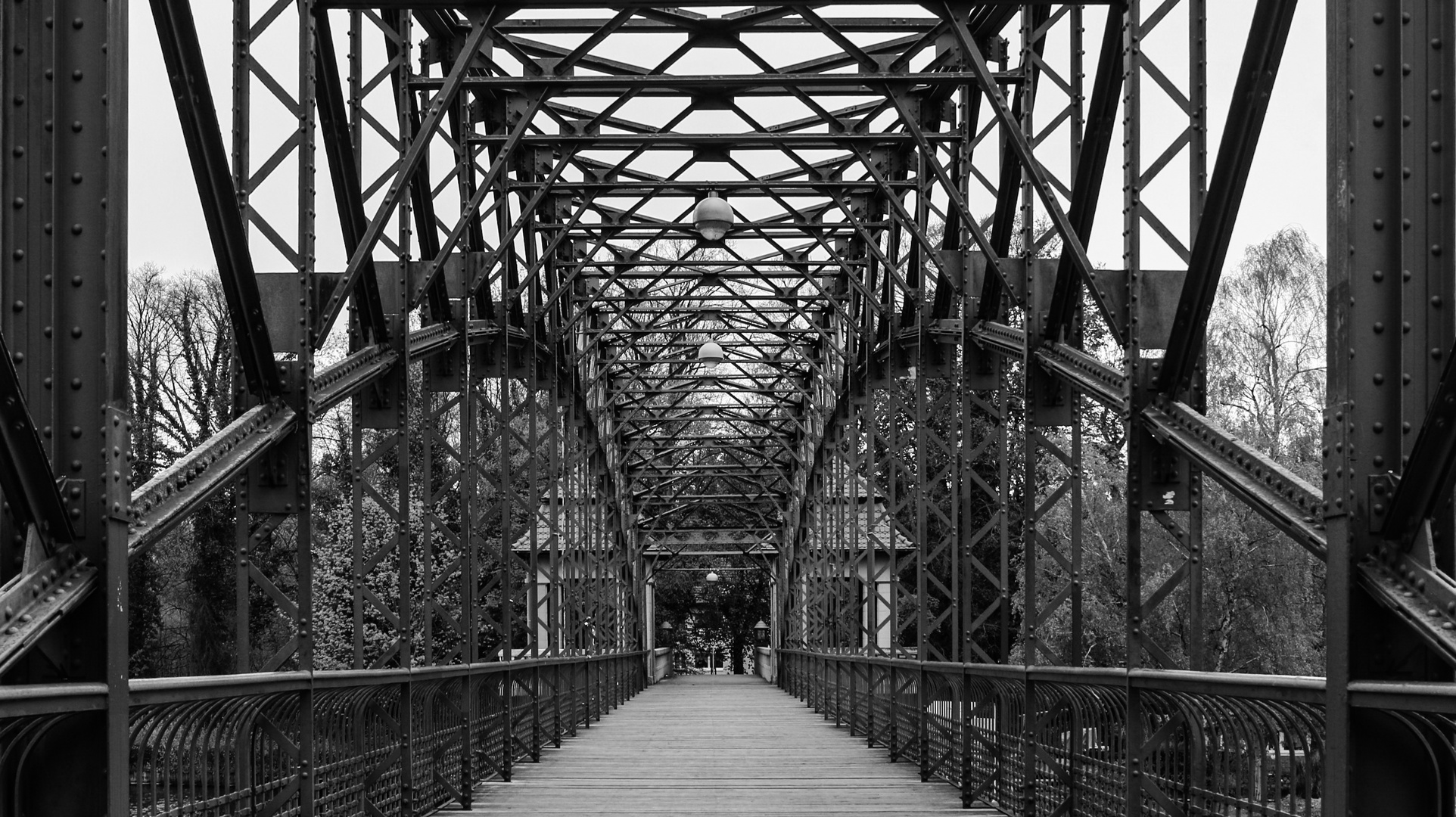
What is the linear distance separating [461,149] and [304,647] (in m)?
7.29

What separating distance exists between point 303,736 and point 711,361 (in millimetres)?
15023

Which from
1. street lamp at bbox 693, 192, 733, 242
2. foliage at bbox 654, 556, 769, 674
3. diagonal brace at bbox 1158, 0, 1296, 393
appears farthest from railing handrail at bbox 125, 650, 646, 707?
foliage at bbox 654, 556, 769, 674

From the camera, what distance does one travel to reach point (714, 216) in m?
15.9

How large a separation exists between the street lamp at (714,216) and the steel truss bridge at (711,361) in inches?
35.6

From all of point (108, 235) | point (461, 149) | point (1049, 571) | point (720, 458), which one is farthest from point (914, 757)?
point (720, 458)

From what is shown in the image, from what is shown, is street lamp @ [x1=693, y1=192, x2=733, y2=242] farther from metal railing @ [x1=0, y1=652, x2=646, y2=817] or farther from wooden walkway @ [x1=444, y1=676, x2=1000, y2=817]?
wooden walkway @ [x1=444, y1=676, x2=1000, y2=817]

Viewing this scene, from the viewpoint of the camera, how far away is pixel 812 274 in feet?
77.9

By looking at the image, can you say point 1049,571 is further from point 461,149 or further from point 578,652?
point 461,149

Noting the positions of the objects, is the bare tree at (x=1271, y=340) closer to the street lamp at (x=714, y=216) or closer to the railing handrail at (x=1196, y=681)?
the street lamp at (x=714, y=216)

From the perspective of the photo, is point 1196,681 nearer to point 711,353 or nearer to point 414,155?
point 414,155

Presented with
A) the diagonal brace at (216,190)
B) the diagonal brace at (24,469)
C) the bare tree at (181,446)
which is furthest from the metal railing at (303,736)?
the bare tree at (181,446)

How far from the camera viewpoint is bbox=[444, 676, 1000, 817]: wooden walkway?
12695 mm

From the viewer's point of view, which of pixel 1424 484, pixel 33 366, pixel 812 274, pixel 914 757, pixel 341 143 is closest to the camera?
pixel 1424 484

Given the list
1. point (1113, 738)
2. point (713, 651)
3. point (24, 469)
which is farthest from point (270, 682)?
point (713, 651)
